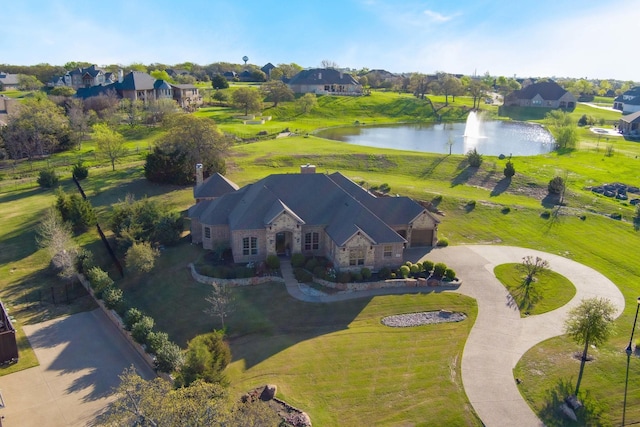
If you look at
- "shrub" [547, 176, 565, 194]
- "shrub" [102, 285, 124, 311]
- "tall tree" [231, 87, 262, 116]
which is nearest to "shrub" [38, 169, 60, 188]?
"shrub" [102, 285, 124, 311]

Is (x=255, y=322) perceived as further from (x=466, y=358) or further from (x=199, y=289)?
(x=466, y=358)

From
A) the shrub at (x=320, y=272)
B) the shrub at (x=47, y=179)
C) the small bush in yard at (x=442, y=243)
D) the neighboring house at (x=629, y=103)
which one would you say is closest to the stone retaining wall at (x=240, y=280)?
the shrub at (x=320, y=272)

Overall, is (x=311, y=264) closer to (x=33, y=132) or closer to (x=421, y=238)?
(x=421, y=238)

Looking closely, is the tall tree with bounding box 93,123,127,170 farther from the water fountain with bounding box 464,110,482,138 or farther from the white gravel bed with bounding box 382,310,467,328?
the water fountain with bounding box 464,110,482,138

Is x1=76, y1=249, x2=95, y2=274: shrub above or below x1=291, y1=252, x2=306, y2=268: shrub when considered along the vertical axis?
below

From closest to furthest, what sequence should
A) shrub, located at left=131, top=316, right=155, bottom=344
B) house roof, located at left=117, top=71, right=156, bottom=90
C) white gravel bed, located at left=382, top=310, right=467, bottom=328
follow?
1. shrub, located at left=131, top=316, right=155, bottom=344
2. white gravel bed, located at left=382, top=310, right=467, bottom=328
3. house roof, located at left=117, top=71, right=156, bottom=90
